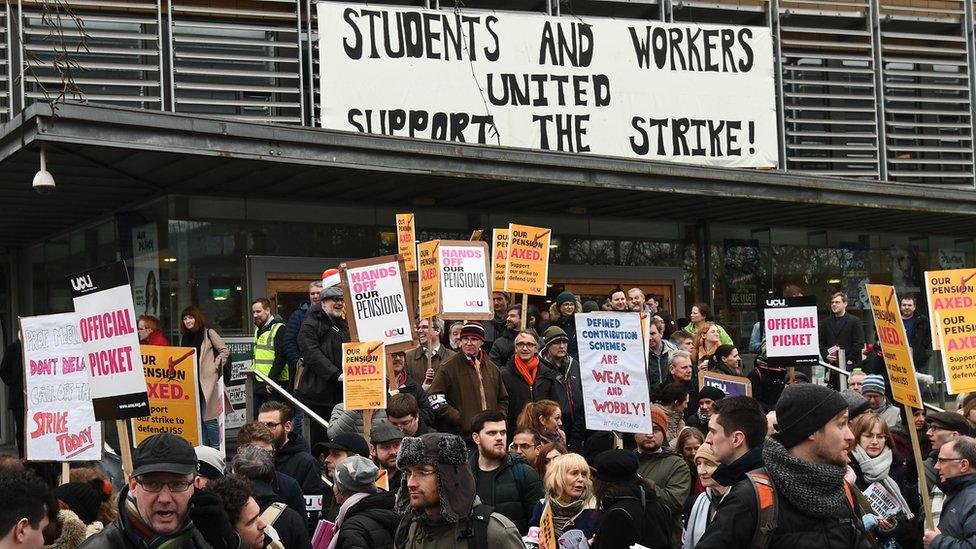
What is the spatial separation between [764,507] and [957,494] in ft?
9.97

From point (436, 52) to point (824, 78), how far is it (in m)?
8.42

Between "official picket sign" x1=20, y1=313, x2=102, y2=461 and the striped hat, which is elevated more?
"official picket sign" x1=20, y1=313, x2=102, y2=461

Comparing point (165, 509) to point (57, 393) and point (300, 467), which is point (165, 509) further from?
point (57, 393)

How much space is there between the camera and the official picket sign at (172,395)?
9289 mm

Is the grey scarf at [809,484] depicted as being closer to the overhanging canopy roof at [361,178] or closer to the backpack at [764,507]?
the backpack at [764,507]

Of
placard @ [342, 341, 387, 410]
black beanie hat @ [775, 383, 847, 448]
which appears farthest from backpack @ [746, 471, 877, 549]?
placard @ [342, 341, 387, 410]

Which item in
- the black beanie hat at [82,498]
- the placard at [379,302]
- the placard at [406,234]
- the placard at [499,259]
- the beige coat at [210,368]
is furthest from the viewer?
the placard at [499,259]

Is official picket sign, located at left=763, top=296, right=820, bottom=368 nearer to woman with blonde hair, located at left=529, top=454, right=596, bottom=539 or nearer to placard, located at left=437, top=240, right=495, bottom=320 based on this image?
placard, located at left=437, top=240, right=495, bottom=320

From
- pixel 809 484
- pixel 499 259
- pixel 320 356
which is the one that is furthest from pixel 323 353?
pixel 809 484

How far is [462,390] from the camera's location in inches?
466

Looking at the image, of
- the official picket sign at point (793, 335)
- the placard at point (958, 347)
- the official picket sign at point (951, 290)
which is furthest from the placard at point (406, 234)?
the placard at point (958, 347)

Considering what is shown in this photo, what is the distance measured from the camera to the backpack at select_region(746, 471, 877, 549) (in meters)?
4.55

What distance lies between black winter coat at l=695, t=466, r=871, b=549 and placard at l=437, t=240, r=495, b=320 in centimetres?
864

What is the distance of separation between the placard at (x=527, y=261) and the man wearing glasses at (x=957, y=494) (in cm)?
751
